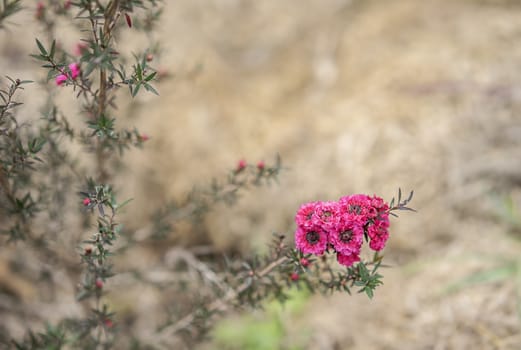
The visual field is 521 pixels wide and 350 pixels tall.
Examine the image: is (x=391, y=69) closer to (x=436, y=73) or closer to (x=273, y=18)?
A: (x=436, y=73)

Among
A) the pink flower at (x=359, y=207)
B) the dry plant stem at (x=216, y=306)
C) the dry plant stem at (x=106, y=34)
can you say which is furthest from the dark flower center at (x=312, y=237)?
the dry plant stem at (x=106, y=34)

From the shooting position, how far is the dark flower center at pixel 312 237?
1.53 metres

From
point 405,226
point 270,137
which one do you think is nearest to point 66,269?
point 270,137

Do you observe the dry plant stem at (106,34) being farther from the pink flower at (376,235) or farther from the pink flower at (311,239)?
the pink flower at (376,235)

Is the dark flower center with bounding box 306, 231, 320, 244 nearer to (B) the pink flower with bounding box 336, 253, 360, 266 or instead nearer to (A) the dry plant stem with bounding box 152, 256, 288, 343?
(B) the pink flower with bounding box 336, 253, 360, 266

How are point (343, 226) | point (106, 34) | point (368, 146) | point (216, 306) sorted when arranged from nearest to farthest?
point (343, 226)
point (106, 34)
point (216, 306)
point (368, 146)

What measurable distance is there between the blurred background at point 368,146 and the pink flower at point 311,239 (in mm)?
1727

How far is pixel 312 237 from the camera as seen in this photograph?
1.54 meters

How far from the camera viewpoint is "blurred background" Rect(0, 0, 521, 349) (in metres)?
3.13

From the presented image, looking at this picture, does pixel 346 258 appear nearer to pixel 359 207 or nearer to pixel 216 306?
pixel 359 207

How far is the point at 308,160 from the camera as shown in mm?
3910

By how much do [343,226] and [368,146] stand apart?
2408 mm

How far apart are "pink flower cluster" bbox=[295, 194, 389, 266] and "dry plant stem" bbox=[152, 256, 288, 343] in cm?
28

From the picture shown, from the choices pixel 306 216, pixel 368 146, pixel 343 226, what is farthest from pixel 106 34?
pixel 368 146
